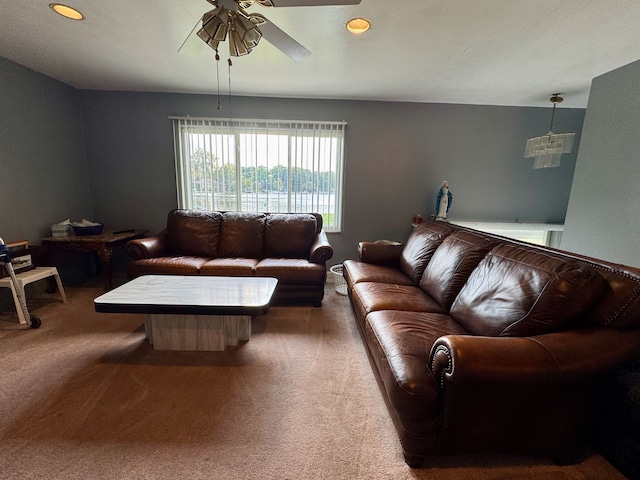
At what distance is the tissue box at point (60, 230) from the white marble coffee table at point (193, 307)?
1646 mm

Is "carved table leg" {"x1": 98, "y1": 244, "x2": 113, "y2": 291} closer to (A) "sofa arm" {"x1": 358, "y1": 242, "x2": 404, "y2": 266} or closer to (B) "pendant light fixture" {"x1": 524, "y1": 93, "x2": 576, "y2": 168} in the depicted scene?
(A) "sofa arm" {"x1": 358, "y1": 242, "x2": 404, "y2": 266}

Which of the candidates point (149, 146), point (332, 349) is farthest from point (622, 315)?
point (149, 146)

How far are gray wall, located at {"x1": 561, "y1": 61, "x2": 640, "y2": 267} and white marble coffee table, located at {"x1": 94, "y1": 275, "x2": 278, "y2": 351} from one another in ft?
10.4

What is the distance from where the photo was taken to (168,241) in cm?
323

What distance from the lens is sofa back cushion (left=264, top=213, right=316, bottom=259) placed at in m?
3.22

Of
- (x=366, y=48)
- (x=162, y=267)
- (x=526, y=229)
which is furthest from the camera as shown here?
(x=526, y=229)

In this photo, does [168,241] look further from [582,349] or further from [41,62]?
[582,349]

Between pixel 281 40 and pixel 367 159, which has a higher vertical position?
pixel 281 40

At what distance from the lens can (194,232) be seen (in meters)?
3.20

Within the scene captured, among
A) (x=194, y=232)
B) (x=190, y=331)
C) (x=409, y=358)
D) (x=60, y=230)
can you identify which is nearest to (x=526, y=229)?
(x=409, y=358)

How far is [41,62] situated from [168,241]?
2.06 m

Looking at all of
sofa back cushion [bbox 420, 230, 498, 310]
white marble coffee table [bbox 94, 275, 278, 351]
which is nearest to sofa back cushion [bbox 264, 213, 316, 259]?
white marble coffee table [bbox 94, 275, 278, 351]

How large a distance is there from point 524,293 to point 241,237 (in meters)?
2.76

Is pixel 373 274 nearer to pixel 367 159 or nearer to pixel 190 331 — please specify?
pixel 190 331
